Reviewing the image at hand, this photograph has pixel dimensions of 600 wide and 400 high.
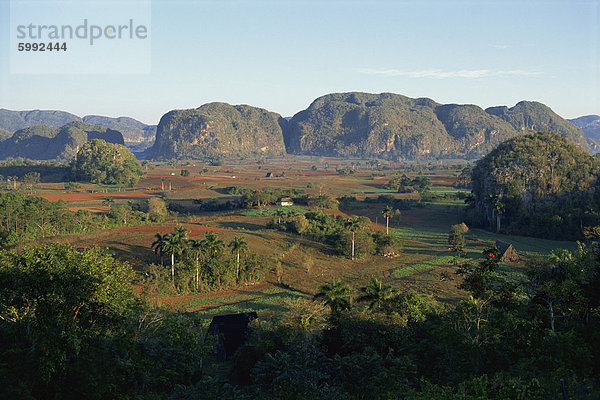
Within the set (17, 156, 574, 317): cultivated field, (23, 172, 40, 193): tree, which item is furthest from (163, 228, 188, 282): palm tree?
(23, 172, 40, 193): tree

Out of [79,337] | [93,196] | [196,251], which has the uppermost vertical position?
[93,196]

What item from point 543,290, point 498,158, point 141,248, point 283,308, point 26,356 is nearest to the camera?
point 26,356

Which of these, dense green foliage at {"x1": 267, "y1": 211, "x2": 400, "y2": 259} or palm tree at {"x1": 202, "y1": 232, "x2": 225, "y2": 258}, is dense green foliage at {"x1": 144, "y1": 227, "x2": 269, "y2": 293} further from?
dense green foliage at {"x1": 267, "y1": 211, "x2": 400, "y2": 259}

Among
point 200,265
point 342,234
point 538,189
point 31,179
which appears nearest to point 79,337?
point 200,265

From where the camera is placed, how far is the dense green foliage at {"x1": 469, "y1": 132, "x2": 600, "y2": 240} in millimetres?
57531

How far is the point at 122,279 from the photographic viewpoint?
17562 mm

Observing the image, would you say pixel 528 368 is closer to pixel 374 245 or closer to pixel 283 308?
pixel 283 308

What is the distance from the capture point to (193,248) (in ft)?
117

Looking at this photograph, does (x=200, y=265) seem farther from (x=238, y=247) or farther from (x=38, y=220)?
(x=38, y=220)

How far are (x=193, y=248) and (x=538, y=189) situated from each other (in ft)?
172

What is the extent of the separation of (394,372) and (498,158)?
6208 cm

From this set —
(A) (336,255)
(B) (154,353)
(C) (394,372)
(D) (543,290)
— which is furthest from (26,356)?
(A) (336,255)

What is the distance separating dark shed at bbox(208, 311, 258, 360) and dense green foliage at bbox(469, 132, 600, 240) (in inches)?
1865

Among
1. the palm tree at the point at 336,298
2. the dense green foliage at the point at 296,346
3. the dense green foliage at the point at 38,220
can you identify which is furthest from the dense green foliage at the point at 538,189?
the dense green foliage at the point at 38,220
